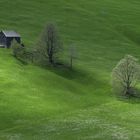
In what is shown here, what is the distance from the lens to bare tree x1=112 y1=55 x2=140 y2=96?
10775cm

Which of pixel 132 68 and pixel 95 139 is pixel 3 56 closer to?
pixel 132 68

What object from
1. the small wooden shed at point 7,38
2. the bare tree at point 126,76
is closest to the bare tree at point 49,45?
the small wooden shed at point 7,38

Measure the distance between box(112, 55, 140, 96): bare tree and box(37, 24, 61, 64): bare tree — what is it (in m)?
22.1

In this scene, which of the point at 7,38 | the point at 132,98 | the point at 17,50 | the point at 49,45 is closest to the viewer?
the point at 132,98

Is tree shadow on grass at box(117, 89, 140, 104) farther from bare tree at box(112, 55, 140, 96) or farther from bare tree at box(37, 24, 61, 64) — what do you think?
bare tree at box(37, 24, 61, 64)

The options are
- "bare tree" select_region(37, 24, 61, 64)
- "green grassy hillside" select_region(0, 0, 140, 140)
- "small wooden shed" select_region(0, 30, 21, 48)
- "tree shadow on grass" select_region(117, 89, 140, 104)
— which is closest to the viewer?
"green grassy hillside" select_region(0, 0, 140, 140)

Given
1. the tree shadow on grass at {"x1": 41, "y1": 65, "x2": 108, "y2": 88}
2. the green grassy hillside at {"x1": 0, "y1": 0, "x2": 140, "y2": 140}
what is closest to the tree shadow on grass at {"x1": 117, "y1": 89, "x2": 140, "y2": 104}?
the green grassy hillside at {"x1": 0, "y1": 0, "x2": 140, "y2": 140}

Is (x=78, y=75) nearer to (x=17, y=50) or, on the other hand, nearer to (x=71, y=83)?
(x=71, y=83)

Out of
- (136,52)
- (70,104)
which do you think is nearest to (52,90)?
(70,104)

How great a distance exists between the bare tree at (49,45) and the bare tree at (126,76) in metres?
22.1

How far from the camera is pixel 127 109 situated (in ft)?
311

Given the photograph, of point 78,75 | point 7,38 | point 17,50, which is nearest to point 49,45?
point 17,50

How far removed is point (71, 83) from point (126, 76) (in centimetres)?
1255

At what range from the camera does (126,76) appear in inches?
4250
